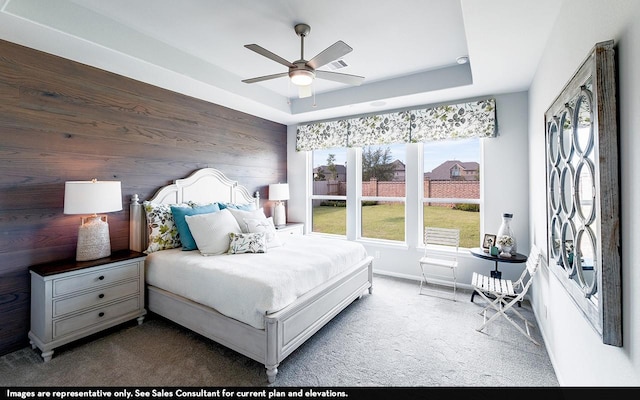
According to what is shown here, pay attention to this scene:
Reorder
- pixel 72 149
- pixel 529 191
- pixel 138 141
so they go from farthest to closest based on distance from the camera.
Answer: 1. pixel 529 191
2. pixel 138 141
3. pixel 72 149

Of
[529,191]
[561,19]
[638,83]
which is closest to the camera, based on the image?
[638,83]

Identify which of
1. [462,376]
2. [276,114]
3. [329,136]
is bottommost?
[462,376]

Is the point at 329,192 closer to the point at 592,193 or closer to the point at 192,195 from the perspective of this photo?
the point at 192,195

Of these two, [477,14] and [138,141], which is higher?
[477,14]

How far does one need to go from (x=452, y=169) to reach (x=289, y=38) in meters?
2.76

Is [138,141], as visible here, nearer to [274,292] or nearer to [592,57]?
[274,292]

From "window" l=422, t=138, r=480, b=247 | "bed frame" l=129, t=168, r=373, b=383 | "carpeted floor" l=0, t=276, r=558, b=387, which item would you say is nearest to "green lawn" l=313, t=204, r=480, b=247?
"window" l=422, t=138, r=480, b=247

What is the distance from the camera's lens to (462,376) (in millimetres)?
2033

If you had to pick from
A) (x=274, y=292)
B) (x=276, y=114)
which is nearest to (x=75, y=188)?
(x=274, y=292)

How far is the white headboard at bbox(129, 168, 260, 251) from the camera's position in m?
A: 3.10

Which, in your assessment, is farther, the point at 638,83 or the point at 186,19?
the point at 186,19

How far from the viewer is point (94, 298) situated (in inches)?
97.1

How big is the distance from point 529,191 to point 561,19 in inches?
81.3

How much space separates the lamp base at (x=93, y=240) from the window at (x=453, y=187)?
12.7 ft
